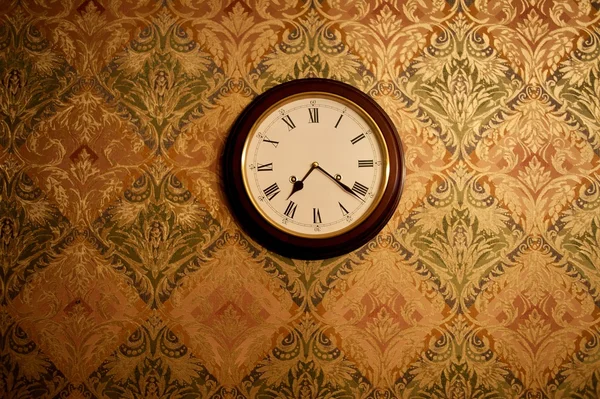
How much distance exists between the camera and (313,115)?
200 cm

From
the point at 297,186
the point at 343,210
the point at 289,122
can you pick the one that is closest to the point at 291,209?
the point at 297,186

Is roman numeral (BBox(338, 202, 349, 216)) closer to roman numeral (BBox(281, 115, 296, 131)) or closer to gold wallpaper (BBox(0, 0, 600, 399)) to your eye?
gold wallpaper (BBox(0, 0, 600, 399))

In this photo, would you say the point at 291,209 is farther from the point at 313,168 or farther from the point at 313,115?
the point at 313,115

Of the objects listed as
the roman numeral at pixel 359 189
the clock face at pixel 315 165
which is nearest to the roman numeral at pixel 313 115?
the clock face at pixel 315 165

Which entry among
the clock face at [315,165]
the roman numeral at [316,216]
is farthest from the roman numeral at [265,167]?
the roman numeral at [316,216]

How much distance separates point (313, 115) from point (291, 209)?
1.16 ft

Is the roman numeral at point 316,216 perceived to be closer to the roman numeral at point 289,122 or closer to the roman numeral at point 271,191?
the roman numeral at point 271,191

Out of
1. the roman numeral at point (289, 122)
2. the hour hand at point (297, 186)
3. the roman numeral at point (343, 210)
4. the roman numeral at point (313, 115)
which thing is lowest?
the roman numeral at point (343, 210)

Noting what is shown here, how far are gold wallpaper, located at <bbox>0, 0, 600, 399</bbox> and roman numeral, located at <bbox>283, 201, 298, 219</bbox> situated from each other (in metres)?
0.17

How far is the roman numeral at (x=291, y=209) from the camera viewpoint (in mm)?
1945

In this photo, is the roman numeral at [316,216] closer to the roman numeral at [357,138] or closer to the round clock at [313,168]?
the round clock at [313,168]

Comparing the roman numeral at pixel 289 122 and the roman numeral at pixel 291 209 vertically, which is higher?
the roman numeral at pixel 289 122

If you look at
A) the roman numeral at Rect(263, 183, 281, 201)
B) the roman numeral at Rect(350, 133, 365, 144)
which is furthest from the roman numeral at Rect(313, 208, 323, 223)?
the roman numeral at Rect(350, 133, 365, 144)

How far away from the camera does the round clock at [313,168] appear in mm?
1936
